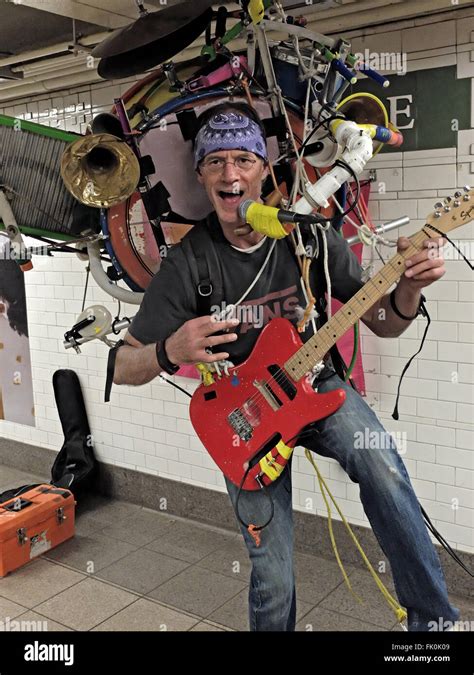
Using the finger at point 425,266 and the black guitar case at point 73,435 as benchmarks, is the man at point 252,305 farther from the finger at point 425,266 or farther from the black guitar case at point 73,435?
the black guitar case at point 73,435

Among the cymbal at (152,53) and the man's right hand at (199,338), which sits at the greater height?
the cymbal at (152,53)

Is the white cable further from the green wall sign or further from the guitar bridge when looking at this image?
the green wall sign

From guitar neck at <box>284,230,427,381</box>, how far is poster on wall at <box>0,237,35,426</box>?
3783 millimetres

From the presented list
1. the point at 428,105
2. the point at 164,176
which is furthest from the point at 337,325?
the point at 428,105

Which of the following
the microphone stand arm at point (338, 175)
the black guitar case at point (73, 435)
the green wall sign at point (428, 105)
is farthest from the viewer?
the black guitar case at point (73, 435)

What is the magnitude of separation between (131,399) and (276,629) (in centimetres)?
281

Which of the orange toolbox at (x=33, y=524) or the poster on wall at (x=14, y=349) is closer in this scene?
the orange toolbox at (x=33, y=524)

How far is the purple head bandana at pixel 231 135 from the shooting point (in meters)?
2.16

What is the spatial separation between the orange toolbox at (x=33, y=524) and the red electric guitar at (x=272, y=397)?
7.50 feet

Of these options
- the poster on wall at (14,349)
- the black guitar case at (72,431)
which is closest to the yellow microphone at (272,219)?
the black guitar case at (72,431)

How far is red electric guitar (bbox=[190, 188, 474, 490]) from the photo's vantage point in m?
2.05

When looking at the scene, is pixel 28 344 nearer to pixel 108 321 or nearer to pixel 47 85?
pixel 47 85

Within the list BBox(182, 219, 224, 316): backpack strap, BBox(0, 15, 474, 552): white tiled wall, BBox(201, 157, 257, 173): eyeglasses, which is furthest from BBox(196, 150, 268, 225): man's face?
BBox(0, 15, 474, 552): white tiled wall

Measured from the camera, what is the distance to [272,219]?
1.93 meters
